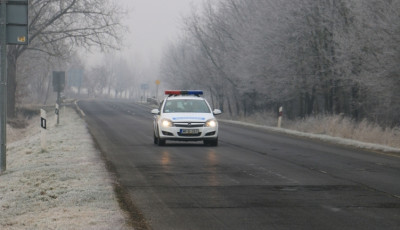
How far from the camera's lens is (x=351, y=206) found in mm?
10195

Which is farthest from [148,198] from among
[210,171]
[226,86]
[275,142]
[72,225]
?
[226,86]

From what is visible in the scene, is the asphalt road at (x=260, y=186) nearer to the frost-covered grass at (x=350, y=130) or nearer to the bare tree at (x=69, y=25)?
the frost-covered grass at (x=350, y=130)

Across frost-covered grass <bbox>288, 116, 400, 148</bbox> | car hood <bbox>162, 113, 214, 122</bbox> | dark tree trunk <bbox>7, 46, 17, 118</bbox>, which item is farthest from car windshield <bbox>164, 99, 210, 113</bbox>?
dark tree trunk <bbox>7, 46, 17, 118</bbox>

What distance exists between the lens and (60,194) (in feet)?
37.1

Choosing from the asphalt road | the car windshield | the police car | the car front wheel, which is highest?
the car windshield

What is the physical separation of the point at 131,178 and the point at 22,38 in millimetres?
4316

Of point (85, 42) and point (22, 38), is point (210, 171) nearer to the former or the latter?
point (22, 38)

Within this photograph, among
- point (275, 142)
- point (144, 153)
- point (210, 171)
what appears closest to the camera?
point (210, 171)

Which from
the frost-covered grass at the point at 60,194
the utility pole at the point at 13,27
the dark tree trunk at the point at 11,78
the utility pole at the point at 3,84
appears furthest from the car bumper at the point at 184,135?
the dark tree trunk at the point at 11,78

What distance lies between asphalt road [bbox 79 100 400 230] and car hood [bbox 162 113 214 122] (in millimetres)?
913

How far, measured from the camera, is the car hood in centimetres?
2252

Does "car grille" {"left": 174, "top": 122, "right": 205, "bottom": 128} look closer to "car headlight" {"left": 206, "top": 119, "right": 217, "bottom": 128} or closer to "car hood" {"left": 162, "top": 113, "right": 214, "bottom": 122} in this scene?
"car hood" {"left": 162, "top": 113, "right": 214, "bottom": 122}

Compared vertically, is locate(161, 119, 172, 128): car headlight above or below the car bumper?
above

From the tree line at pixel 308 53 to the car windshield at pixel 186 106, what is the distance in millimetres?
7712
